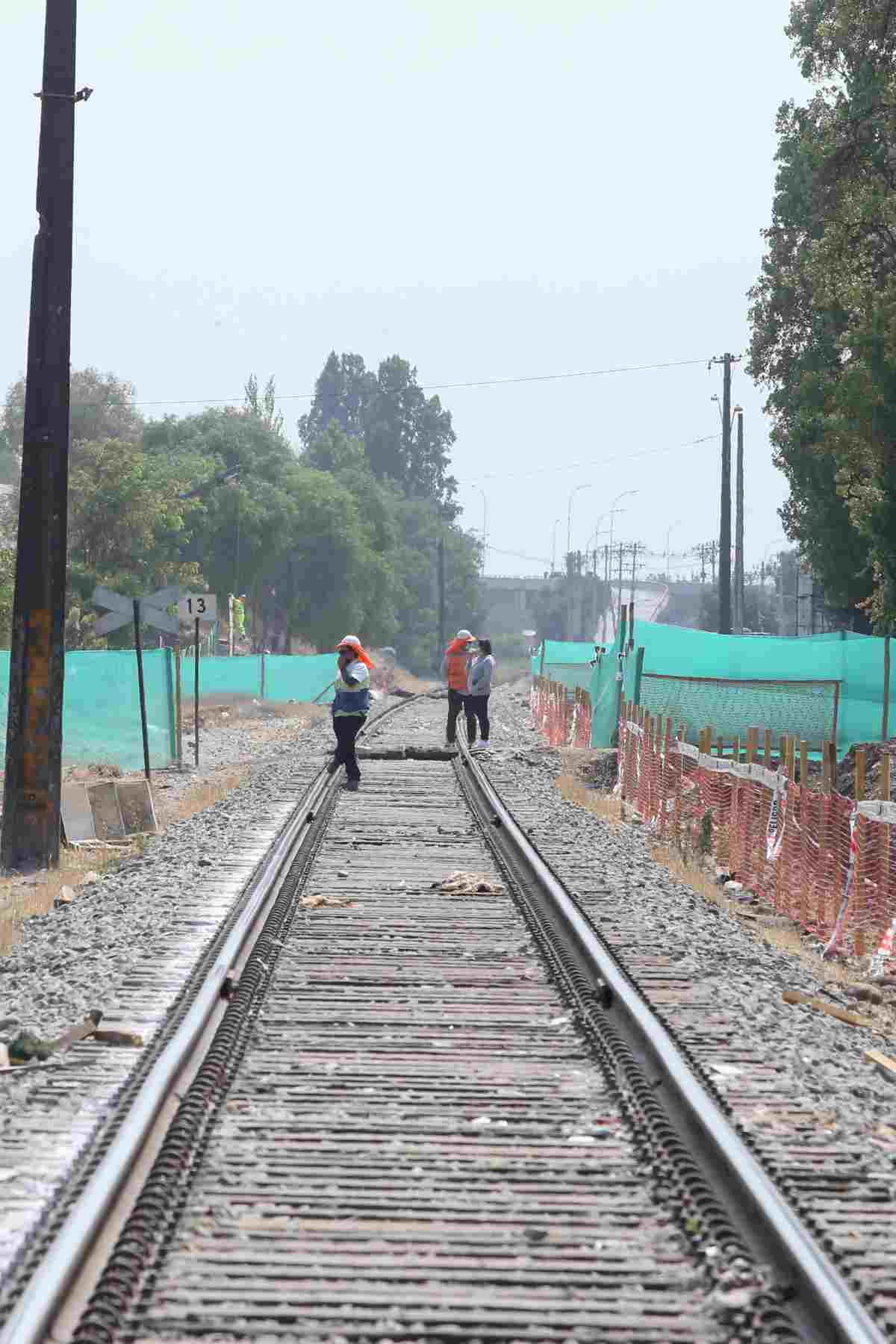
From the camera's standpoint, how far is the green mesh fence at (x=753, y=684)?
25.4 meters

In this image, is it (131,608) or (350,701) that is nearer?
(350,701)

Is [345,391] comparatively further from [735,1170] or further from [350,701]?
[735,1170]

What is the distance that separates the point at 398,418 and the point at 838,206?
101742 millimetres

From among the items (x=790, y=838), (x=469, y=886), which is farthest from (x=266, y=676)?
(x=469, y=886)

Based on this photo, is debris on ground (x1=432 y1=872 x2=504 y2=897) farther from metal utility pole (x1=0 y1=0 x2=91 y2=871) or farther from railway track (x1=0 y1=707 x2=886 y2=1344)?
metal utility pole (x1=0 y1=0 x2=91 y2=871)

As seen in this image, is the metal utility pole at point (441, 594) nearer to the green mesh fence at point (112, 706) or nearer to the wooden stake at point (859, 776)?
the green mesh fence at point (112, 706)

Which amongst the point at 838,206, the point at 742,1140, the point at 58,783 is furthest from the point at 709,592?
the point at 742,1140

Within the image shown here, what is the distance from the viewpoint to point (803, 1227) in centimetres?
518

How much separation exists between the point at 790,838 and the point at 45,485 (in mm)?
6672

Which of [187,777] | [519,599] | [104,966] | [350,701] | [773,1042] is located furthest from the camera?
[519,599]

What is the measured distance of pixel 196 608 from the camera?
27234 millimetres

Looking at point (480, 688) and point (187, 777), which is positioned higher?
point (480, 688)

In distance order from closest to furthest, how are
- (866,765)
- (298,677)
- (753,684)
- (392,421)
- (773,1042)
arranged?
(773,1042), (866,765), (753,684), (298,677), (392,421)

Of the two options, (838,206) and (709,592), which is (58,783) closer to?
(838,206)
